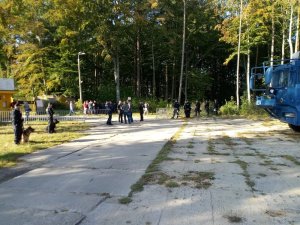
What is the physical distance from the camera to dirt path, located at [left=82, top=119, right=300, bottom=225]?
515 cm

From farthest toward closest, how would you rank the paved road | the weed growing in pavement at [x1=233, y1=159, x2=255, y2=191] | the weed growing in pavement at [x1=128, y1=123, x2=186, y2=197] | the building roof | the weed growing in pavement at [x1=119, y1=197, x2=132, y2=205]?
the building roof → the weed growing in pavement at [x1=233, y1=159, x2=255, y2=191] → the weed growing in pavement at [x1=128, y1=123, x2=186, y2=197] → the weed growing in pavement at [x1=119, y1=197, x2=132, y2=205] → the paved road

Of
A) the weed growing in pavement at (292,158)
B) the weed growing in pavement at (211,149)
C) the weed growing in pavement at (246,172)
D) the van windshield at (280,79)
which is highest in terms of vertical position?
the van windshield at (280,79)

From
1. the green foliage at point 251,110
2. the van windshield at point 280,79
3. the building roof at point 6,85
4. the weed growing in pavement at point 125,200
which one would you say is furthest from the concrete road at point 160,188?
the building roof at point 6,85

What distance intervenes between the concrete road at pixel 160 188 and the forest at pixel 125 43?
26.4m

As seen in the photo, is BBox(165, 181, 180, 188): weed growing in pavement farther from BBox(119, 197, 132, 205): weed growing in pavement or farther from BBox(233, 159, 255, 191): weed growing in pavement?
BBox(233, 159, 255, 191): weed growing in pavement

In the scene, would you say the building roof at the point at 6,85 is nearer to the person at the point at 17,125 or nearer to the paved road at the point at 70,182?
the person at the point at 17,125

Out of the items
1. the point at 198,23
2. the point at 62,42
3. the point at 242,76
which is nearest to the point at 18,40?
the point at 62,42

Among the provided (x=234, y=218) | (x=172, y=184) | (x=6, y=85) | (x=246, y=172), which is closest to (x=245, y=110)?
(x=6, y=85)

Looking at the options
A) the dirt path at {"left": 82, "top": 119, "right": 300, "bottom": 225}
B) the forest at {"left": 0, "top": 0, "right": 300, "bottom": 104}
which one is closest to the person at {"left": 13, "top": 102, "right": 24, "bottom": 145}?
the dirt path at {"left": 82, "top": 119, "right": 300, "bottom": 225}

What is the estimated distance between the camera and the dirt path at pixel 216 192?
515 cm

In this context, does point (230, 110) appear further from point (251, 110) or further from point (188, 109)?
point (188, 109)

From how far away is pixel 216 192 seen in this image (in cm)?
639

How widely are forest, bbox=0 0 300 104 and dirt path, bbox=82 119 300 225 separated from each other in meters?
26.6

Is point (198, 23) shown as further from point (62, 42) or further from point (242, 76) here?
point (62, 42)
